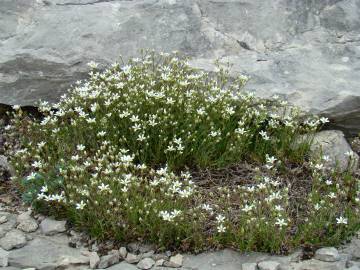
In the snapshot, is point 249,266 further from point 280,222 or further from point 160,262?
point 160,262

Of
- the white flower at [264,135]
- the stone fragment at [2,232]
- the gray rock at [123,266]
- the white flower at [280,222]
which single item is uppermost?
the white flower at [264,135]

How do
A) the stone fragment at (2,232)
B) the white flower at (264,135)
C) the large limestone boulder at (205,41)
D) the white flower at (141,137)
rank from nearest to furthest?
the stone fragment at (2,232) < the white flower at (141,137) < the white flower at (264,135) < the large limestone boulder at (205,41)

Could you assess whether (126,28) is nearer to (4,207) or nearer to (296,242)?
(4,207)

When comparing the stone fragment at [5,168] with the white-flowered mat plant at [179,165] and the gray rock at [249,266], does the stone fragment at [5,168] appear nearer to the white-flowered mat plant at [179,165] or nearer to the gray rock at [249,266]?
the white-flowered mat plant at [179,165]

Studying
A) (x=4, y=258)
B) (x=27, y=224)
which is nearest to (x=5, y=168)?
(x=27, y=224)

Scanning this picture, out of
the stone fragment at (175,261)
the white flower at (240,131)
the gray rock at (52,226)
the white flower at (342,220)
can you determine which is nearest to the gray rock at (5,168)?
the gray rock at (52,226)

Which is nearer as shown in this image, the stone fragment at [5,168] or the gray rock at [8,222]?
the gray rock at [8,222]
